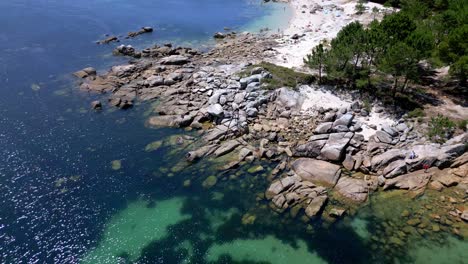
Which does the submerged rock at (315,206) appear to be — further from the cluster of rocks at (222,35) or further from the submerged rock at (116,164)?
the cluster of rocks at (222,35)

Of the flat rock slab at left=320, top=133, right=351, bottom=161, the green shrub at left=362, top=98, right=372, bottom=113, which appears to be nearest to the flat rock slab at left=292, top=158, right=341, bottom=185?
the flat rock slab at left=320, top=133, right=351, bottom=161

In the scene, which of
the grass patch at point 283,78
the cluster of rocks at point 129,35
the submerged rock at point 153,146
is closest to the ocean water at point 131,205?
the submerged rock at point 153,146

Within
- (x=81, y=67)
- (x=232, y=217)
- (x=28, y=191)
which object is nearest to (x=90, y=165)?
(x=28, y=191)

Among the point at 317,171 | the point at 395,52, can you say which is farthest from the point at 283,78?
the point at 317,171

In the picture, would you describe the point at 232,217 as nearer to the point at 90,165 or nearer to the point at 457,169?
the point at 90,165

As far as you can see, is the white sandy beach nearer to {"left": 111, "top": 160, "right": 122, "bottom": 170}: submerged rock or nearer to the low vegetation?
the low vegetation
